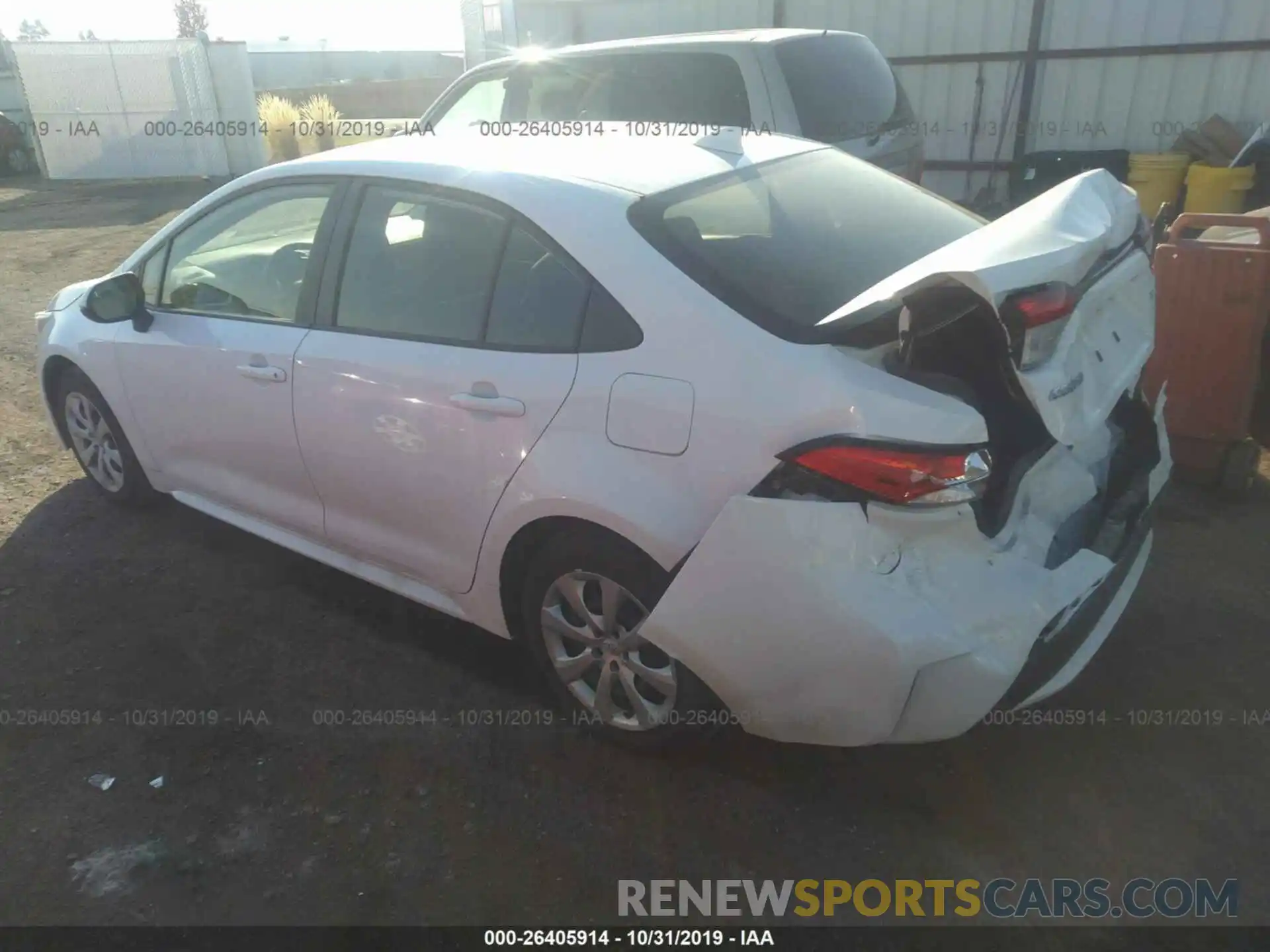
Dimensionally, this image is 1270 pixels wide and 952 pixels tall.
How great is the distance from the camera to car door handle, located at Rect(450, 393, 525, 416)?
256cm

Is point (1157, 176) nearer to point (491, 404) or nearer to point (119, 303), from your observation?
point (491, 404)

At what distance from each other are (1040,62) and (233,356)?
955cm

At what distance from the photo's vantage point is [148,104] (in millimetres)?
17047

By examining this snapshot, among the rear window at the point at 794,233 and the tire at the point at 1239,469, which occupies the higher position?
the rear window at the point at 794,233

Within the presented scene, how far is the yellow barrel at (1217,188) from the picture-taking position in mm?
8477

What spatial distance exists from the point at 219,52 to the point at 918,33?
494 inches

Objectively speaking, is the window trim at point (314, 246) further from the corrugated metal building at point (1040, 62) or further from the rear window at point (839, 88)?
the corrugated metal building at point (1040, 62)

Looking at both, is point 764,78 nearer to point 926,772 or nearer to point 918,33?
point 926,772

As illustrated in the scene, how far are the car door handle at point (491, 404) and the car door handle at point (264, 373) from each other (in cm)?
81

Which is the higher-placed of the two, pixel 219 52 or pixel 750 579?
pixel 219 52

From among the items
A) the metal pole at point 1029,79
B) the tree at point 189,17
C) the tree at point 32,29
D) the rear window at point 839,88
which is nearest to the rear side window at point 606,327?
the rear window at point 839,88

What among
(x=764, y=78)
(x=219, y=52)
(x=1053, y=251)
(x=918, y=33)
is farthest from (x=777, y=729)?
(x=219, y=52)

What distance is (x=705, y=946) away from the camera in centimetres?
225

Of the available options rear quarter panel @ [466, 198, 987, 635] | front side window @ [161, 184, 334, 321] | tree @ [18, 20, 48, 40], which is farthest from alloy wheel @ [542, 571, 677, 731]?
tree @ [18, 20, 48, 40]
